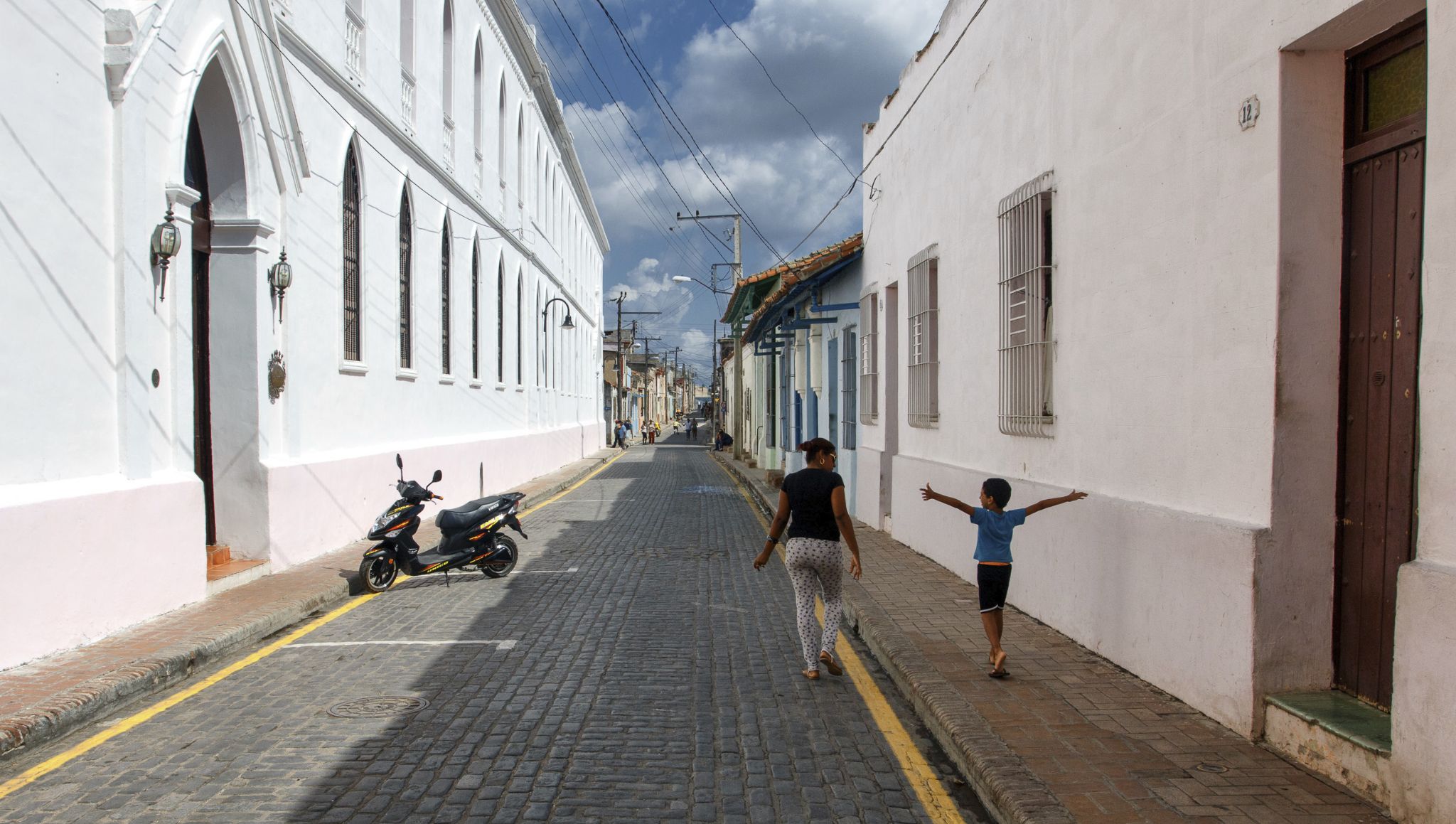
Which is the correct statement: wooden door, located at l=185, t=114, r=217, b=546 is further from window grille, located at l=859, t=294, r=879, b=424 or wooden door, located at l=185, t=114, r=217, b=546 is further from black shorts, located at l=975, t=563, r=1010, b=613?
window grille, located at l=859, t=294, r=879, b=424

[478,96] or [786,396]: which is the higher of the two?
[478,96]

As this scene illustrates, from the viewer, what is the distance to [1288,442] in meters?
4.96

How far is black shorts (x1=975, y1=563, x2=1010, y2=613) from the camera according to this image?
6293 millimetres

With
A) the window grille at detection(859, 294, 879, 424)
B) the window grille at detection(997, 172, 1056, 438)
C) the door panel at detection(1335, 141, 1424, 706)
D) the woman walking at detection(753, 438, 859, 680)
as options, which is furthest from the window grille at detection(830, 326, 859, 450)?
the door panel at detection(1335, 141, 1424, 706)

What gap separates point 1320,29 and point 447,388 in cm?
1541

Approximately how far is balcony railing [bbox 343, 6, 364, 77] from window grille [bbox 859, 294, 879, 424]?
24.6 ft

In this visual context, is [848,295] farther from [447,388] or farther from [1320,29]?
[1320,29]

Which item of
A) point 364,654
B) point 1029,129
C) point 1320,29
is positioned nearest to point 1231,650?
point 1320,29

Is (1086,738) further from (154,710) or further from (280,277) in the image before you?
(280,277)

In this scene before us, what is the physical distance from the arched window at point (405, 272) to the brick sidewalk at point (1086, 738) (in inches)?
410

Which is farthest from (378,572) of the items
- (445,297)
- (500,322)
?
(500,322)

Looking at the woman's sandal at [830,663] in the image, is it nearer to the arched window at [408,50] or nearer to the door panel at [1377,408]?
the door panel at [1377,408]

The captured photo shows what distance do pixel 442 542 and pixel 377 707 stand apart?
5020 mm

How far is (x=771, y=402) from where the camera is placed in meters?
31.9
